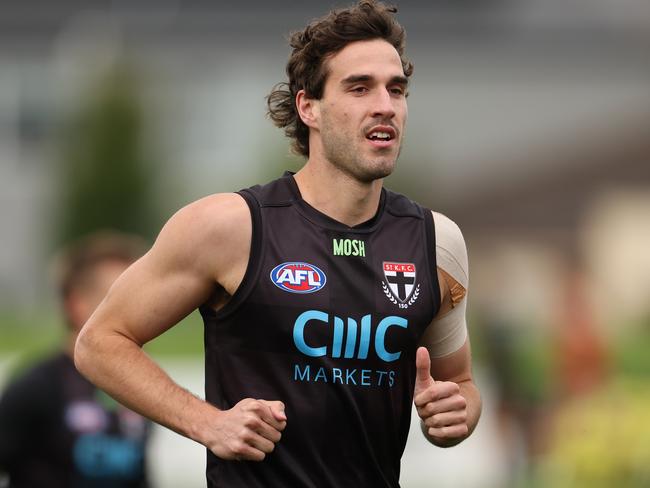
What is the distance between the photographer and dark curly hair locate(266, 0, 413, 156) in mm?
5297

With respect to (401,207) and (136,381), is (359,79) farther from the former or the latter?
(136,381)

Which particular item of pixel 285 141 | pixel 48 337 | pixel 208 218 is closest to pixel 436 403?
pixel 208 218

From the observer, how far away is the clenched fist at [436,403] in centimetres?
485

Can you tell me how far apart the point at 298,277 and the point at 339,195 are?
403mm

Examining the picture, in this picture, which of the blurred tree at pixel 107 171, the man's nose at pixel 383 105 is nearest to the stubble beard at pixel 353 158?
the man's nose at pixel 383 105

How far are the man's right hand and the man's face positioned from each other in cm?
97

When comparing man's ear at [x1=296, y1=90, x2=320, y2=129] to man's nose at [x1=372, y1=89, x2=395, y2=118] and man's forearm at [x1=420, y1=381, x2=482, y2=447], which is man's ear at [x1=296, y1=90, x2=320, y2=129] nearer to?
man's nose at [x1=372, y1=89, x2=395, y2=118]

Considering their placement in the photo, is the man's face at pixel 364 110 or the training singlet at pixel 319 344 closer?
the training singlet at pixel 319 344

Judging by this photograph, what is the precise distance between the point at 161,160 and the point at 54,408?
46182 mm

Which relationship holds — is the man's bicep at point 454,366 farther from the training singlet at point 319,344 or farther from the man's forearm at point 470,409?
the training singlet at point 319,344

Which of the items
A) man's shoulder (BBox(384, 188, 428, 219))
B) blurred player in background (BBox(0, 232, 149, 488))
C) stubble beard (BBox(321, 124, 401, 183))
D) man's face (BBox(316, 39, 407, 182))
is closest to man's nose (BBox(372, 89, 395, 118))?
man's face (BBox(316, 39, 407, 182))

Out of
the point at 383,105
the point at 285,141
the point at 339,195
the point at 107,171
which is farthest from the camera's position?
the point at 107,171

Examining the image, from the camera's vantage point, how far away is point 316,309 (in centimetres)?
500

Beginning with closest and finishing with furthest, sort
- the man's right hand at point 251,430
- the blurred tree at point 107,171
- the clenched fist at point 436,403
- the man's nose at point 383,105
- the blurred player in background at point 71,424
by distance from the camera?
1. the man's right hand at point 251,430
2. the clenched fist at point 436,403
3. the man's nose at point 383,105
4. the blurred player in background at point 71,424
5. the blurred tree at point 107,171
